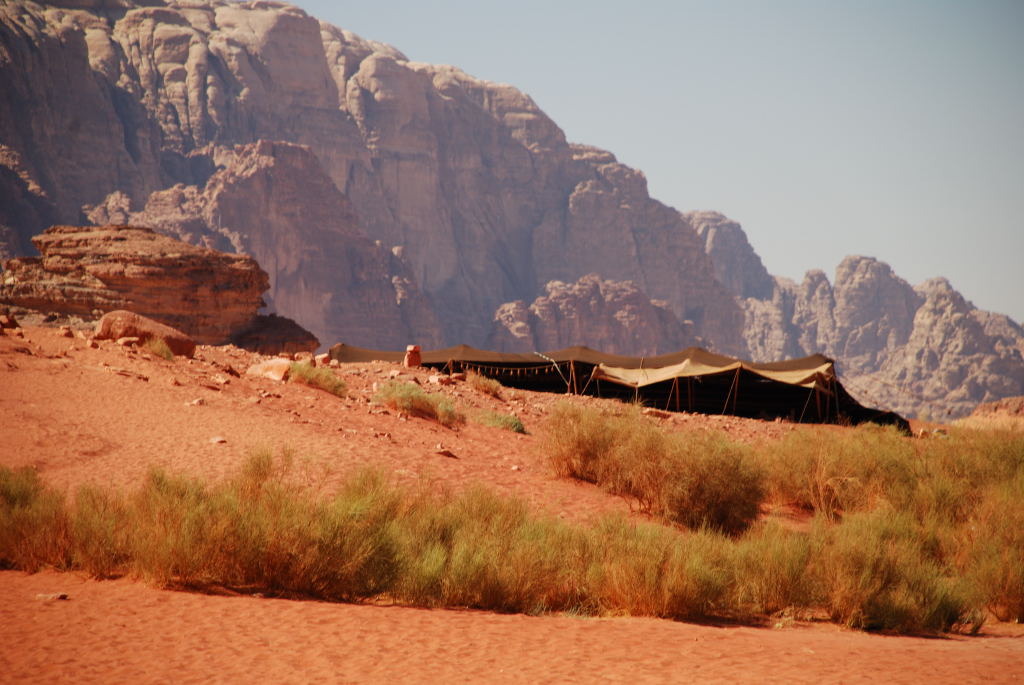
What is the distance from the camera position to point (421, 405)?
1576 cm

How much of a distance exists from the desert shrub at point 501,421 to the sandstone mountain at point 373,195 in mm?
63570

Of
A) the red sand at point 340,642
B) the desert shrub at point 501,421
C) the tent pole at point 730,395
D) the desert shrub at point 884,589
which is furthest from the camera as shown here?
the tent pole at point 730,395

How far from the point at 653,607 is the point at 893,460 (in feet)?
27.3

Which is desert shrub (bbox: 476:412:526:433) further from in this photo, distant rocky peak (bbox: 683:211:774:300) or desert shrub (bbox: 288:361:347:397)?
distant rocky peak (bbox: 683:211:774:300)

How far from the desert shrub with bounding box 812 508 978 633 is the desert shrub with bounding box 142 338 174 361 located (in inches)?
435

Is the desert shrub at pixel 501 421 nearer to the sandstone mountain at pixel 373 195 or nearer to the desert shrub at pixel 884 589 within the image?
the desert shrub at pixel 884 589

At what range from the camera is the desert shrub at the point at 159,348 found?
49.1 feet

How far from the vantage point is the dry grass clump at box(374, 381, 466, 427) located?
15531mm

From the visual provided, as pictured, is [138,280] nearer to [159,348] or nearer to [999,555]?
[159,348]

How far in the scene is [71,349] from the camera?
14.3 meters

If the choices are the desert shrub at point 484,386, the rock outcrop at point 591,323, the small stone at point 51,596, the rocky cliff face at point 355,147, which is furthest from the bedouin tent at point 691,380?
the rock outcrop at point 591,323

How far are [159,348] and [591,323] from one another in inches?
3691

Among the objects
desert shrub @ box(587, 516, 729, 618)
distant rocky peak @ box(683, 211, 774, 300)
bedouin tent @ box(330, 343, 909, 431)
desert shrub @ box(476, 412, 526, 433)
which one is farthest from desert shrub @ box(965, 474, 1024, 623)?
distant rocky peak @ box(683, 211, 774, 300)

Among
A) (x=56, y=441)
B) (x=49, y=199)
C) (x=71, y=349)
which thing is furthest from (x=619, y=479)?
(x=49, y=199)
